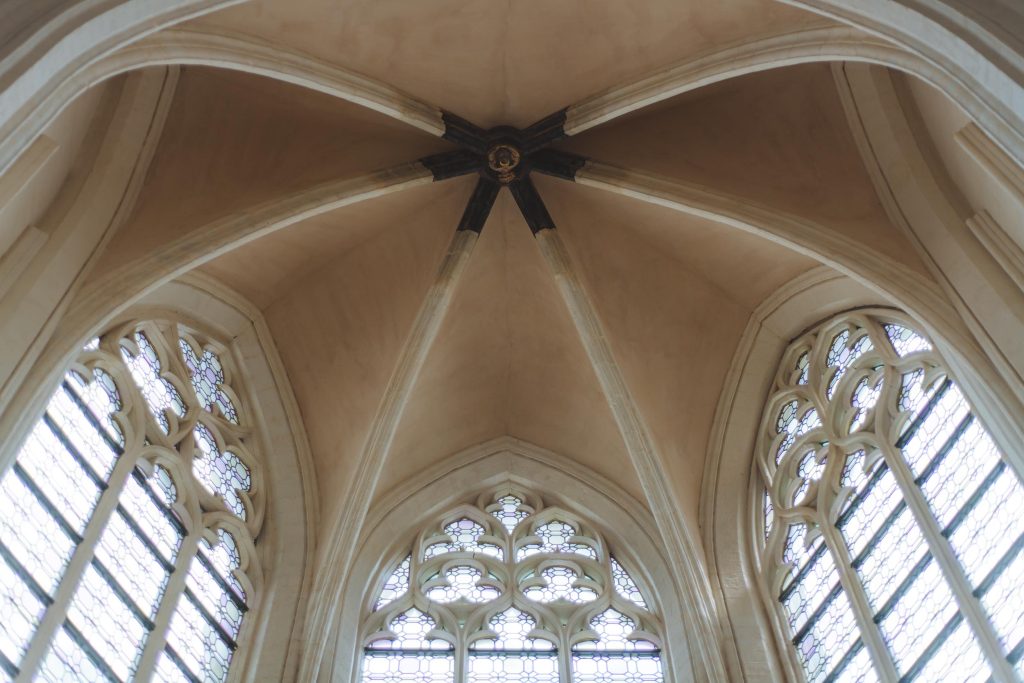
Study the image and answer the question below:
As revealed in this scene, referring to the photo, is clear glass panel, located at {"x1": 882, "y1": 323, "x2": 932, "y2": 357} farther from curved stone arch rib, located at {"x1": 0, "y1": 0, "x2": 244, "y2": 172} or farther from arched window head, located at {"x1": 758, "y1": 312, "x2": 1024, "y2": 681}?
curved stone arch rib, located at {"x1": 0, "y1": 0, "x2": 244, "y2": 172}

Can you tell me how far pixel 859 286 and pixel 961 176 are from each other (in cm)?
187

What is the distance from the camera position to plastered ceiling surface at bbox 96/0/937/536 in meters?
Result: 12.2

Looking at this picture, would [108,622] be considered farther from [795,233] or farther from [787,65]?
[787,65]

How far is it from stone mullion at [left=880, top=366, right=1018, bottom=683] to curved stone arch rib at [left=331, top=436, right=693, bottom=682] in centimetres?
245

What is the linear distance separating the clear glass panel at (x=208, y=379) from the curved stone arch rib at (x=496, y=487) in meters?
1.78

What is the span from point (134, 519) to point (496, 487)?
439cm

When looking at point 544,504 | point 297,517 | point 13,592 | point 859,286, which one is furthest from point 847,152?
point 13,592

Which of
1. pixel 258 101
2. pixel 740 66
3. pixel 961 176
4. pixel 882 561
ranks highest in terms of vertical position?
pixel 258 101

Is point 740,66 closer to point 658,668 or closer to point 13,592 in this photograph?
point 658,668

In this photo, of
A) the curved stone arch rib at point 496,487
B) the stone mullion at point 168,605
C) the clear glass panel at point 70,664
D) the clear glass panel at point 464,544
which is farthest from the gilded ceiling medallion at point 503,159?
the clear glass panel at point 70,664

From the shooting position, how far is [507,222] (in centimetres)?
1402

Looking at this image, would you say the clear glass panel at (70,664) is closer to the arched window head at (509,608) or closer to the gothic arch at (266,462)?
the gothic arch at (266,462)

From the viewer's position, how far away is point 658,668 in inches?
489

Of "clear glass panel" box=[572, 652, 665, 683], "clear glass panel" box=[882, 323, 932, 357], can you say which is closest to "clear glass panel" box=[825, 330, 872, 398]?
"clear glass panel" box=[882, 323, 932, 357]
